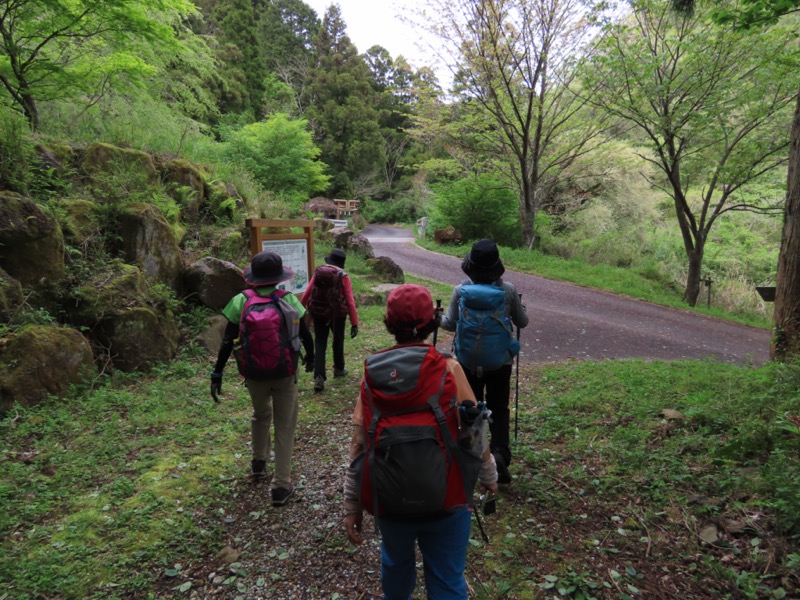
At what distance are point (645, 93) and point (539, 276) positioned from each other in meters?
5.96

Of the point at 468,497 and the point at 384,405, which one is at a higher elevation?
the point at 384,405

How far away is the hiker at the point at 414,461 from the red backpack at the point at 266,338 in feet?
4.76

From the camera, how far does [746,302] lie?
13.6m

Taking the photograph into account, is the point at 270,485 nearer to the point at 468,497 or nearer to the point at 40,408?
the point at 468,497

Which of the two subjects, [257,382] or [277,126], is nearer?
[257,382]

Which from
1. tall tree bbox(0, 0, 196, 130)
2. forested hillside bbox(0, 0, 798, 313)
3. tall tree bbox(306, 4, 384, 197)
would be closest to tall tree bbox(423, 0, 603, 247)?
forested hillside bbox(0, 0, 798, 313)

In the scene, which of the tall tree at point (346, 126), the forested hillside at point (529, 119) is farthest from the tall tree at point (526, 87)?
the tall tree at point (346, 126)

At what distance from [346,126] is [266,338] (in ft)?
111

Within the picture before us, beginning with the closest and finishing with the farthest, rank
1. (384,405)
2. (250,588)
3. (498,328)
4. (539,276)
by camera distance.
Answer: (384,405) < (250,588) < (498,328) < (539,276)

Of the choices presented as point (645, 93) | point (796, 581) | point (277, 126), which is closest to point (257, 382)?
point (796, 581)

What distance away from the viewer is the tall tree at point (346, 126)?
33.4m

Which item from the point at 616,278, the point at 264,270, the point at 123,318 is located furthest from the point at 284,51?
the point at 264,270

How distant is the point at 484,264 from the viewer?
3.23 m

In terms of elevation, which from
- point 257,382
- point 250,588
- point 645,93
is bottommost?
point 250,588
